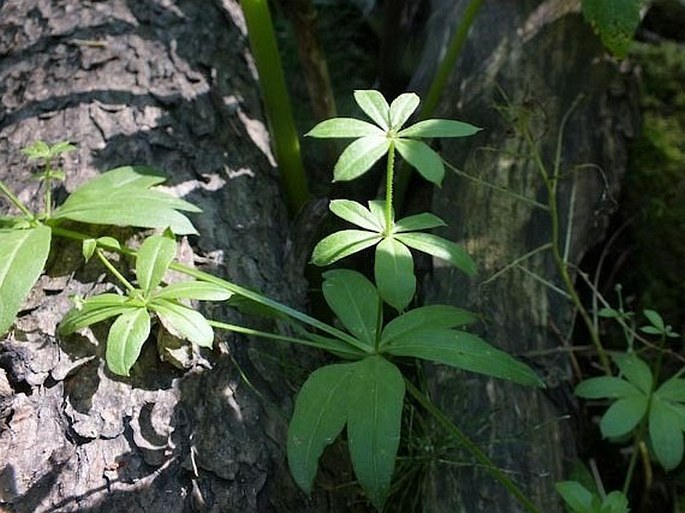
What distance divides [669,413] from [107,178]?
0.89 m

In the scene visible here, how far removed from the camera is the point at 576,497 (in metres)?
1.03

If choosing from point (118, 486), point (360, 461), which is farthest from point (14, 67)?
point (360, 461)

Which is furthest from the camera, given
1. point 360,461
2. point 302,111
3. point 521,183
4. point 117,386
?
point 302,111

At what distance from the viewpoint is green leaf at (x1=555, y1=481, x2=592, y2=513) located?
102 cm

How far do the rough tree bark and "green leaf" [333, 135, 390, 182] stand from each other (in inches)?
12.8

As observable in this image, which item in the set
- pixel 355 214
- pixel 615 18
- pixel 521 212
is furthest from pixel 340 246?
pixel 615 18

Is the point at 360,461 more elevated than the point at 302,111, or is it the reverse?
the point at 302,111

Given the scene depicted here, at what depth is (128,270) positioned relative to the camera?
1176mm

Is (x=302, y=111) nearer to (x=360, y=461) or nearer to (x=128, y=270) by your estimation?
(x=128, y=270)

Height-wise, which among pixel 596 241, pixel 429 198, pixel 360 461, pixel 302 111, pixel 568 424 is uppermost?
pixel 302 111

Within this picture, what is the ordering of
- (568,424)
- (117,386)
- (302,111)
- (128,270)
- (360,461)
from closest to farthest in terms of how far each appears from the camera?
(360,461) < (117,386) < (128,270) < (568,424) < (302,111)

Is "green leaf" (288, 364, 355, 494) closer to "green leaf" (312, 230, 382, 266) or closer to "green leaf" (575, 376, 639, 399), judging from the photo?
"green leaf" (312, 230, 382, 266)

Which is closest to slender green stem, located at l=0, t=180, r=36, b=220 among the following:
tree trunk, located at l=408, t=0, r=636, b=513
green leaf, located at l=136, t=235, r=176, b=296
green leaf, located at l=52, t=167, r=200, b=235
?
green leaf, located at l=52, t=167, r=200, b=235

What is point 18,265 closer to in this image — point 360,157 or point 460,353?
point 360,157
